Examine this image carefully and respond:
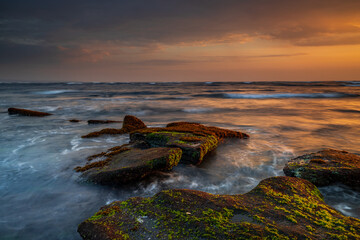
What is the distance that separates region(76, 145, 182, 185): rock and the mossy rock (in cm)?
47

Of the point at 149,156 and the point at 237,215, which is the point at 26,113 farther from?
the point at 237,215

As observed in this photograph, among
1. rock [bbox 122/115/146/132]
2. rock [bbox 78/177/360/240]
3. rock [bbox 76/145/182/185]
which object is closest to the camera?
rock [bbox 78/177/360/240]

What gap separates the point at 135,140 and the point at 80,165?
1987 mm

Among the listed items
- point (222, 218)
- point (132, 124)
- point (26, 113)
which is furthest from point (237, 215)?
point (26, 113)

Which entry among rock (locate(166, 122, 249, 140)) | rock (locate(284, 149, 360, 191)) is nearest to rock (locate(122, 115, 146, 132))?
rock (locate(166, 122, 249, 140))

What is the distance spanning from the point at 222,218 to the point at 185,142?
368cm

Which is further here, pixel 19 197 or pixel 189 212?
pixel 19 197

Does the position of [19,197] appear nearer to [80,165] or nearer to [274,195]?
[80,165]

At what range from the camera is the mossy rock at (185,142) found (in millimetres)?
6328

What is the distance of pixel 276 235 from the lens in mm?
2623

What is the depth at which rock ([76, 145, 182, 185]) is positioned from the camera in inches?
200

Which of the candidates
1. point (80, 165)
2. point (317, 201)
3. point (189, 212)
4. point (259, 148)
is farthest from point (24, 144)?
point (317, 201)

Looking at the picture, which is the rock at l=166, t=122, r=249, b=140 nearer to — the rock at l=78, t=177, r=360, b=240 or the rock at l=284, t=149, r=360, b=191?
the rock at l=284, t=149, r=360, b=191

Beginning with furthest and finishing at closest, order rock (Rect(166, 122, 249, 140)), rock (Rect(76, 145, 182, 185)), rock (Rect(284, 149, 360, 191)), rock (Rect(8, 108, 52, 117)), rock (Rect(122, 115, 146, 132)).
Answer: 1. rock (Rect(8, 108, 52, 117))
2. rock (Rect(122, 115, 146, 132))
3. rock (Rect(166, 122, 249, 140))
4. rock (Rect(76, 145, 182, 185))
5. rock (Rect(284, 149, 360, 191))
